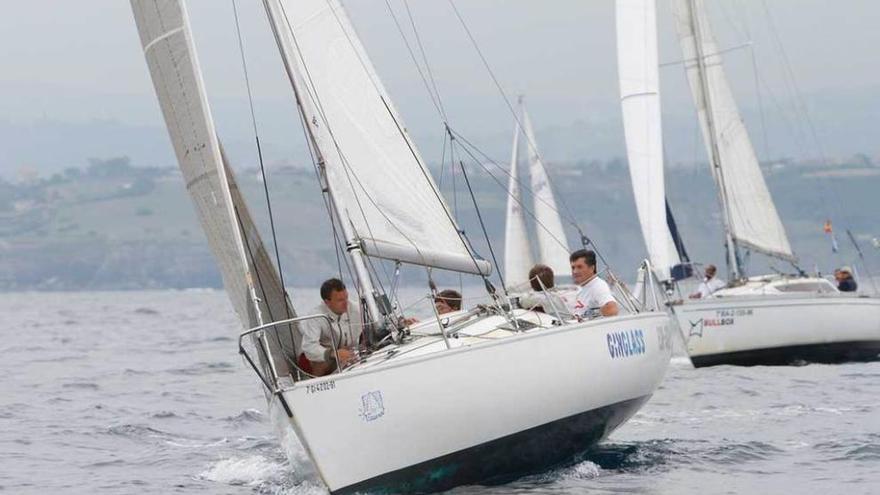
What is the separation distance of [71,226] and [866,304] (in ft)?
607

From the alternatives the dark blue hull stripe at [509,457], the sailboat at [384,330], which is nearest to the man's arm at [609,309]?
the sailboat at [384,330]

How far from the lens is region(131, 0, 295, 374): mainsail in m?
9.81

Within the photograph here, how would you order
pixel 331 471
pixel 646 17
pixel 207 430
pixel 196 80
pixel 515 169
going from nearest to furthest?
pixel 331 471
pixel 196 80
pixel 207 430
pixel 646 17
pixel 515 169

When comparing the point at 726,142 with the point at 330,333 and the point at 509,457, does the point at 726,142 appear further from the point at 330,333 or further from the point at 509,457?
the point at 330,333

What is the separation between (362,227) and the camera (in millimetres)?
10586

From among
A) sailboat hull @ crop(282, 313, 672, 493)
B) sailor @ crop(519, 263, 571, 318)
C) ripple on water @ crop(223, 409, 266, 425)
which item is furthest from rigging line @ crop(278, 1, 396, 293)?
ripple on water @ crop(223, 409, 266, 425)

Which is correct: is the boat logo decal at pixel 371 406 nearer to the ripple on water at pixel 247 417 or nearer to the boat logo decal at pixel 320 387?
the boat logo decal at pixel 320 387

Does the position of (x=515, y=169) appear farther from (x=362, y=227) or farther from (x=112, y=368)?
(x=362, y=227)

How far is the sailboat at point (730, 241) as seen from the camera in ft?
67.6

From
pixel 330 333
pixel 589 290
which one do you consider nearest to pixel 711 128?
pixel 589 290

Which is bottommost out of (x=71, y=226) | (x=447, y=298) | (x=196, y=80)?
(x=447, y=298)

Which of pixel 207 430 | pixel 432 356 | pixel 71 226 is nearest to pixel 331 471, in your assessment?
pixel 432 356

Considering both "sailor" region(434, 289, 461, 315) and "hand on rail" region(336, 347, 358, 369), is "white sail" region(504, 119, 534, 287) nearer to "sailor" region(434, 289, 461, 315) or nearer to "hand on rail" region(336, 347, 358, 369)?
"sailor" region(434, 289, 461, 315)

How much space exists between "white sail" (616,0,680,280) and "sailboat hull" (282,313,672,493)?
11707 mm
